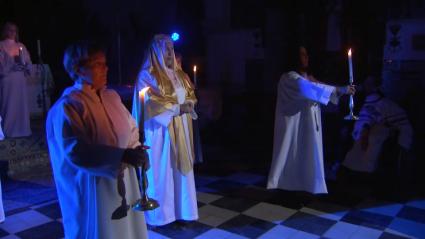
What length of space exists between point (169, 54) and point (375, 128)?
2.90 metres

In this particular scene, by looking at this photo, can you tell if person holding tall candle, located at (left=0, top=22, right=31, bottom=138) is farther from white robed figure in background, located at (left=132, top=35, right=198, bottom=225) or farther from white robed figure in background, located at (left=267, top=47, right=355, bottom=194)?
white robed figure in background, located at (left=267, top=47, right=355, bottom=194)

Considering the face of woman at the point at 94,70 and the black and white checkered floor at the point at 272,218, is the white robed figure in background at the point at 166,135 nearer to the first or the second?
the black and white checkered floor at the point at 272,218

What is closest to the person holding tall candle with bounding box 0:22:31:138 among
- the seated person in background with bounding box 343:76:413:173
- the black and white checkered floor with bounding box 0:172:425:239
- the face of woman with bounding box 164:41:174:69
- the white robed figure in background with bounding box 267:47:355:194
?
the black and white checkered floor with bounding box 0:172:425:239

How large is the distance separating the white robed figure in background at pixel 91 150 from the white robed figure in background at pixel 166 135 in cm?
146

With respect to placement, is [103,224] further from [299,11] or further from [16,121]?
[299,11]

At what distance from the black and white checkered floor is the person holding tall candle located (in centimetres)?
159

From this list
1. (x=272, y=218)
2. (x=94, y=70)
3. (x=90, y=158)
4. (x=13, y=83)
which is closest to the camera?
(x=90, y=158)

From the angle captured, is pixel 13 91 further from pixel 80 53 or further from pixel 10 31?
pixel 80 53

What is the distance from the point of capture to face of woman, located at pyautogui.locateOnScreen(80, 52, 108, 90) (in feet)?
7.20

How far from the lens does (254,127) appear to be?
8070 millimetres

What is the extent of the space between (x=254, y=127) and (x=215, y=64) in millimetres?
2065

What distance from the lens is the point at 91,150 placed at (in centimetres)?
209

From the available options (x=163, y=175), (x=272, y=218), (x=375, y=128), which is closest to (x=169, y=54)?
(x=163, y=175)

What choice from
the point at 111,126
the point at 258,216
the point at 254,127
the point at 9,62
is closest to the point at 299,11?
the point at 254,127
